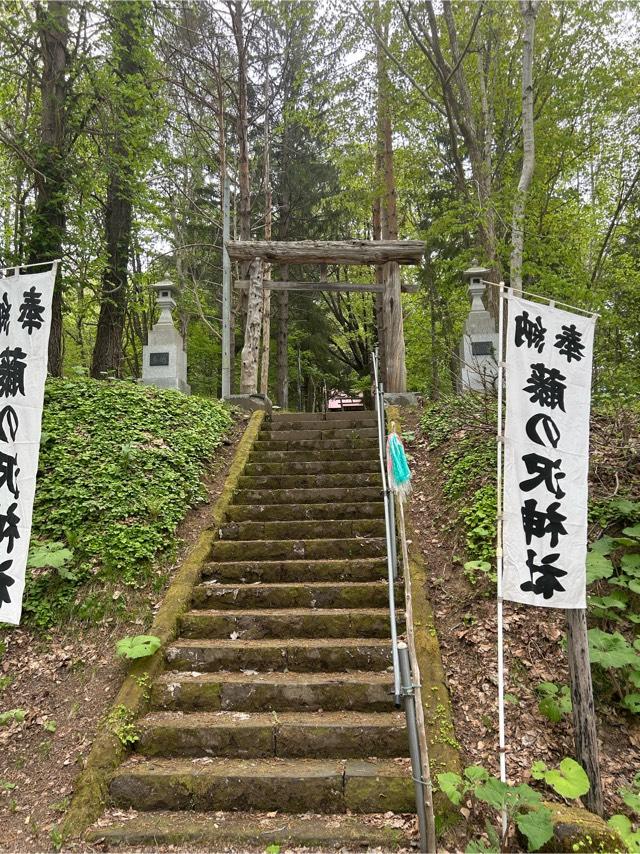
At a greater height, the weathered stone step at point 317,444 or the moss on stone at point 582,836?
the weathered stone step at point 317,444

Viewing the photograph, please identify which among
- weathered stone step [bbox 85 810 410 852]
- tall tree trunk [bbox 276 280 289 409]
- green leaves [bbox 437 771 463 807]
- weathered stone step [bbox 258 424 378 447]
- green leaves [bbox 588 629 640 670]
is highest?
tall tree trunk [bbox 276 280 289 409]

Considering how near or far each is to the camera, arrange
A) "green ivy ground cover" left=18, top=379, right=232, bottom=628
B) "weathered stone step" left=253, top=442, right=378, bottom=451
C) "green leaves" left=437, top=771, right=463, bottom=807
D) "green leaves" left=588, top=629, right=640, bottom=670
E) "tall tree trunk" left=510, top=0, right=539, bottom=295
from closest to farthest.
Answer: "green leaves" left=437, top=771, right=463, bottom=807
"green leaves" left=588, top=629, right=640, bottom=670
"green ivy ground cover" left=18, top=379, right=232, bottom=628
"tall tree trunk" left=510, top=0, right=539, bottom=295
"weathered stone step" left=253, top=442, right=378, bottom=451

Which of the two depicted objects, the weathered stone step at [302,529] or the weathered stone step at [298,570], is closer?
the weathered stone step at [298,570]

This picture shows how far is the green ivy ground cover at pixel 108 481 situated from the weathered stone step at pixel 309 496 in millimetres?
587

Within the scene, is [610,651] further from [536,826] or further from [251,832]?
[251,832]

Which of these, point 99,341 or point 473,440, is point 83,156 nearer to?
point 99,341

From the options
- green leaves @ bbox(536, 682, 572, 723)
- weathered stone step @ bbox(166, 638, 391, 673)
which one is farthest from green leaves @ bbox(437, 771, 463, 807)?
weathered stone step @ bbox(166, 638, 391, 673)

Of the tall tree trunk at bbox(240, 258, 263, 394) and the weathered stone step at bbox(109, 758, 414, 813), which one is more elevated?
the tall tree trunk at bbox(240, 258, 263, 394)

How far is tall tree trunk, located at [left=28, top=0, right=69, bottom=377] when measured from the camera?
320 inches

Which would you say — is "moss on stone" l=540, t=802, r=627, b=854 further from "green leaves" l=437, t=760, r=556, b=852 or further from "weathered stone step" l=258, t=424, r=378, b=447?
"weathered stone step" l=258, t=424, r=378, b=447

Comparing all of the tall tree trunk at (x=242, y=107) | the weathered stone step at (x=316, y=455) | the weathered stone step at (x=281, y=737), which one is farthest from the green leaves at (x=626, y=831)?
the tall tree trunk at (x=242, y=107)

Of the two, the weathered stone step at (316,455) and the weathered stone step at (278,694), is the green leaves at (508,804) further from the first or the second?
the weathered stone step at (316,455)

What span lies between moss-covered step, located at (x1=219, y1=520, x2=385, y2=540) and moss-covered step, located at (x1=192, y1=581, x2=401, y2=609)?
2.76 feet

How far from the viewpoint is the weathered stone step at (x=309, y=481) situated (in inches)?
258
